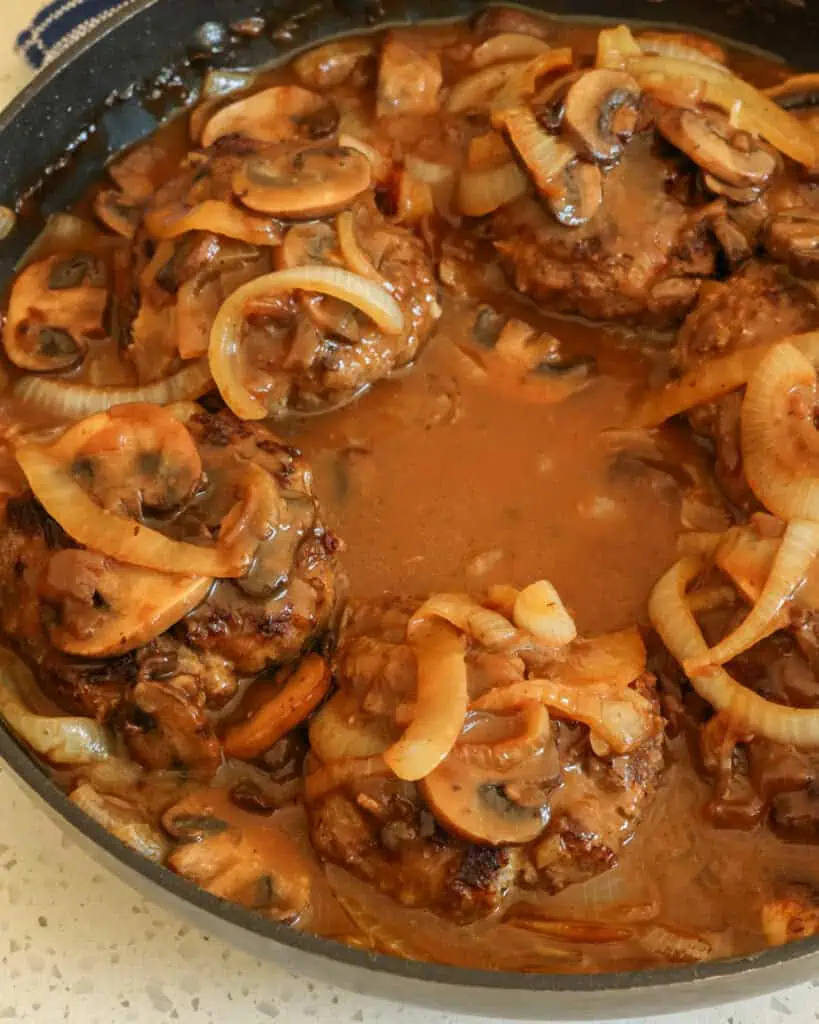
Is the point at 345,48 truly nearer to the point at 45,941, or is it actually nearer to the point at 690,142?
the point at 690,142

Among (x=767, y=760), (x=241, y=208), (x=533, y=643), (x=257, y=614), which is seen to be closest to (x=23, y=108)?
(x=241, y=208)

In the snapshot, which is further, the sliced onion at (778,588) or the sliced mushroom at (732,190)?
the sliced mushroom at (732,190)

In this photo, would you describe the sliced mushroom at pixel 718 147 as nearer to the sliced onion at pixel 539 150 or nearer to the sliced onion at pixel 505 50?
the sliced onion at pixel 539 150

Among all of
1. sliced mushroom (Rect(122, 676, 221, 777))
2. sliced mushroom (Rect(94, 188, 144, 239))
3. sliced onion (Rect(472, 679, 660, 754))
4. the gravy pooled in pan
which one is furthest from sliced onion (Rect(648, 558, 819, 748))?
sliced mushroom (Rect(94, 188, 144, 239))

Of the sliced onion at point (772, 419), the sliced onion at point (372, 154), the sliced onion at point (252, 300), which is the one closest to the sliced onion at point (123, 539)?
the sliced onion at point (252, 300)

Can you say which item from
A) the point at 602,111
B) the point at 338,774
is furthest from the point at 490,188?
the point at 338,774

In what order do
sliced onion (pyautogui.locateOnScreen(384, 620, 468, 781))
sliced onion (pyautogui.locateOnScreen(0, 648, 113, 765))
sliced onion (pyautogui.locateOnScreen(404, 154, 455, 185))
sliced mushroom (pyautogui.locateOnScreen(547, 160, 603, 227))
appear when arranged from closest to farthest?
1. sliced onion (pyautogui.locateOnScreen(384, 620, 468, 781))
2. sliced onion (pyautogui.locateOnScreen(0, 648, 113, 765))
3. sliced mushroom (pyautogui.locateOnScreen(547, 160, 603, 227))
4. sliced onion (pyautogui.locateOnScreen(404, 154, 455, 185))

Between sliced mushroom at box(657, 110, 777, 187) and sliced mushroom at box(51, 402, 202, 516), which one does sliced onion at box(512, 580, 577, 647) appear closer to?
sliced mushroom at box(51, 402, 202, 516)
